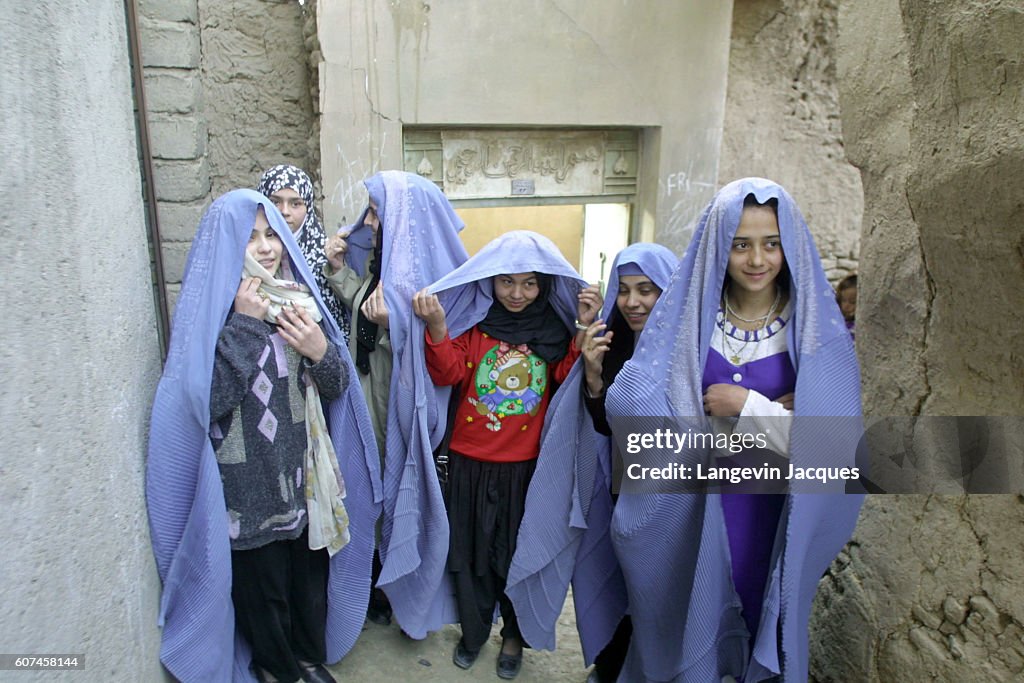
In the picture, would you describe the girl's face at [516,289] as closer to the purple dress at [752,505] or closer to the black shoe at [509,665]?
the purple dress at [752,505]

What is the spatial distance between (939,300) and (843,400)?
33 centimetres

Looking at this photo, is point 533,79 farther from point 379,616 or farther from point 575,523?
point 379,616

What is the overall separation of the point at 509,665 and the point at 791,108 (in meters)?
4.31

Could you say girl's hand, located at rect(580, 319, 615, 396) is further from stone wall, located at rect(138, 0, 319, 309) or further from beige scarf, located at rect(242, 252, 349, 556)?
stone wall, located at rect(138, 0, 319, 309)

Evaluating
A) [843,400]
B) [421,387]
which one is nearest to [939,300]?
[843,400]

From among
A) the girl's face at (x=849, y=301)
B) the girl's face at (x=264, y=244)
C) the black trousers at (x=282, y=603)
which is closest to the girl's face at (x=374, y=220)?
the girl's face at (x=264, y=244)

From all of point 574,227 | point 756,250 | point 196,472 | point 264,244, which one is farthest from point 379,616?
point 574,227

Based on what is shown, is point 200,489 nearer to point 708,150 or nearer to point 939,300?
point 939,300

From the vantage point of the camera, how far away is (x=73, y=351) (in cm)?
139

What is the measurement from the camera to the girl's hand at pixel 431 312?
230 cm

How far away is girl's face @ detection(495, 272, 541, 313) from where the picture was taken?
2359 mm

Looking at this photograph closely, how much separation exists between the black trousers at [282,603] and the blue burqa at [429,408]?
24 cm

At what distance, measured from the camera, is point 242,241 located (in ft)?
6.29

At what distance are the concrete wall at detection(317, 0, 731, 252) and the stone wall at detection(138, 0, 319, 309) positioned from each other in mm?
236
